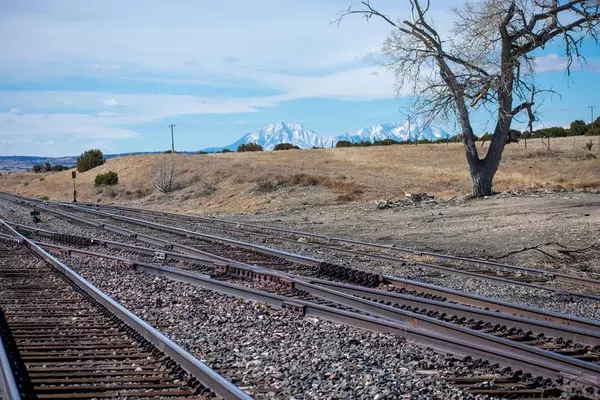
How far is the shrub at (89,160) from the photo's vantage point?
93.9m

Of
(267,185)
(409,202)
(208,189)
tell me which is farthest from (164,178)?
(409,202)

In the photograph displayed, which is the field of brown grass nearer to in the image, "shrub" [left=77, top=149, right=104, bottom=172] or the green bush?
the green bush

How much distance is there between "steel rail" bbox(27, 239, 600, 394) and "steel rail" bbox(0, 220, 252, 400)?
6.57 feet

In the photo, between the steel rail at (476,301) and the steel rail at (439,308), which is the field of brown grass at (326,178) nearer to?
the steel rail at (476,301)

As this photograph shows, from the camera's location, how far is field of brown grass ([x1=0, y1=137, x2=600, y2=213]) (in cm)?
3997

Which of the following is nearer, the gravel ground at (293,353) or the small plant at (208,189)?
the gravel ground at (293,353)

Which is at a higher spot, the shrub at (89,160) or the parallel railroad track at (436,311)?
the shrub at (89,160)

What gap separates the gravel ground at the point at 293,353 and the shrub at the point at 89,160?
85524mm

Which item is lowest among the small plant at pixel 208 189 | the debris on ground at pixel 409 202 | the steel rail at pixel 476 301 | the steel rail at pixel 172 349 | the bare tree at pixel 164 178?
the steel rail at pixel 476 301

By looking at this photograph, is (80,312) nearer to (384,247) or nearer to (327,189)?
(384,247)

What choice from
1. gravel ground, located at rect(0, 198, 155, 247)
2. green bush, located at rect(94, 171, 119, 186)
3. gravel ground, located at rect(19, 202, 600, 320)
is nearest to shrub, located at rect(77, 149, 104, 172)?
green bush, located at rect(94, 171, 119, 186)

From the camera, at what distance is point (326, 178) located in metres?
46.2

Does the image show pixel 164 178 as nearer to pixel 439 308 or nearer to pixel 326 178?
pixel 326 178

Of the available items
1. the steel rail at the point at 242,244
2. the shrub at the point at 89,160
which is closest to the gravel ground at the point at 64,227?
the steel rail at the point at 242,244
